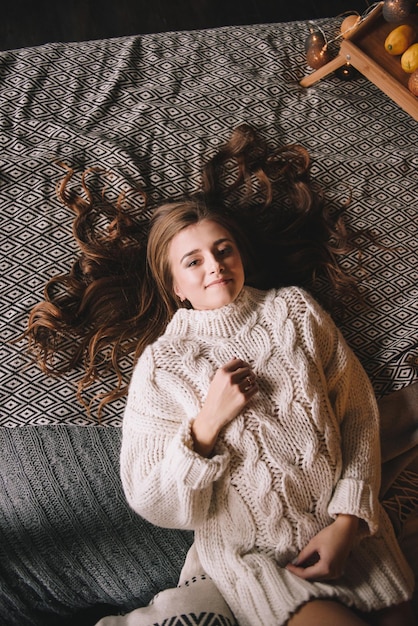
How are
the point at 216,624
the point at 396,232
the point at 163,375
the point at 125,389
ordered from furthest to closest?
the point at 396,232
the point at 125,389
the point at 163,375
the point at 216,624

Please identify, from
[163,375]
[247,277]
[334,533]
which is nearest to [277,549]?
[334,533]

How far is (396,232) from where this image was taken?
5.63ft

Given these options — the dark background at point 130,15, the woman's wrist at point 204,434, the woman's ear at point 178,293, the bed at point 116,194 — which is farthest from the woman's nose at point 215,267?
the dark background at point 130,15

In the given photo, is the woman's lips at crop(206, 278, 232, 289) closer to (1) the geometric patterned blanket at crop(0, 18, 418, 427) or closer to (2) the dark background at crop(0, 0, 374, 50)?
(1) the geometric patterned blanket at crop(0, 18, 418, 427)

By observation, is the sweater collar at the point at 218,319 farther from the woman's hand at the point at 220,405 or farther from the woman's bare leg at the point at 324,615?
the woman's bare leg at the point at 324,615

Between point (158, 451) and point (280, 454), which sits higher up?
point (280, 454)

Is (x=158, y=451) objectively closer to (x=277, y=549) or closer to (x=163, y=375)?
(x=163, y=375)

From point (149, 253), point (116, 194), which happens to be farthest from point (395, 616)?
point (116, 194)

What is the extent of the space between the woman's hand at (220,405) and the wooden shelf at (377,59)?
1005 mm

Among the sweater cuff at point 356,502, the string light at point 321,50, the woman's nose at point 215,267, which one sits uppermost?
the string light at point 321,50

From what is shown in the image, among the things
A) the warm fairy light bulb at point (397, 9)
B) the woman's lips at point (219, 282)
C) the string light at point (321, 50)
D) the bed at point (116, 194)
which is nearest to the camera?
the woman's lips at point (219, 282)

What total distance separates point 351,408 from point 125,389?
54 centimetres

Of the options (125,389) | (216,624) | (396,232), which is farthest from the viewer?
(396,232)

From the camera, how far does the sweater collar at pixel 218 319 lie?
55.6 inches
